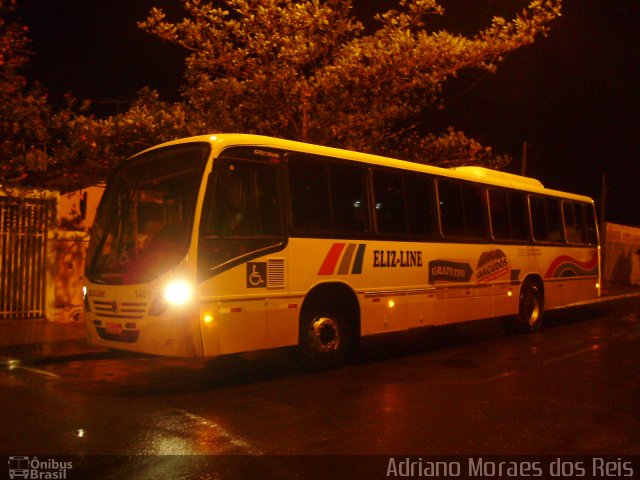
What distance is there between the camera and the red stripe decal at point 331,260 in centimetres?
869

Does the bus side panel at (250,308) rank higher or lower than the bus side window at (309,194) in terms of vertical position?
lower

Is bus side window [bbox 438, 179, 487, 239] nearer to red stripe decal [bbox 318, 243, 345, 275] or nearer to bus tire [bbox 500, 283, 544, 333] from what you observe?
bus tire [bbox 500, 283, 544, 333]

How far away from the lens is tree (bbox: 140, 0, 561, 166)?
41.9 ft

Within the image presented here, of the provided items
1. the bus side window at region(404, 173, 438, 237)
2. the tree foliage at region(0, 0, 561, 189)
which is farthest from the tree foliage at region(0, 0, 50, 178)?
the bus side window at region(404, 173, 438, 237)

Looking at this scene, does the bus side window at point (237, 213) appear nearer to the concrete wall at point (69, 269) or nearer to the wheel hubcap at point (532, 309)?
the concrete wall at point (69, 269)

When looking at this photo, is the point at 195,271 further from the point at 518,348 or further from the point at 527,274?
the point at 527,274

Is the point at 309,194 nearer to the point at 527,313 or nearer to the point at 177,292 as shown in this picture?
the point at 177,292

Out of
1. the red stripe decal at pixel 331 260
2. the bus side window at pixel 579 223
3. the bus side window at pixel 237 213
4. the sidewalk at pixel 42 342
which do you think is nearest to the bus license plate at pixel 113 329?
the bus side window at pixel 237 213

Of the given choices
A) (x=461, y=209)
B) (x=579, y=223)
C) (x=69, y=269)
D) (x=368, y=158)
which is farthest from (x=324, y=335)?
(x=579, y=223)

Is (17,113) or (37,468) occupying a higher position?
(17,113)

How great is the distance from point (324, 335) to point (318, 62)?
23.4ft

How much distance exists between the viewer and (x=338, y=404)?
7.00 metres

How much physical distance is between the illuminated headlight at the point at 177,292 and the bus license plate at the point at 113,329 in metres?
0.93

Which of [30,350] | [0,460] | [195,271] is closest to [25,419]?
[0,460]
